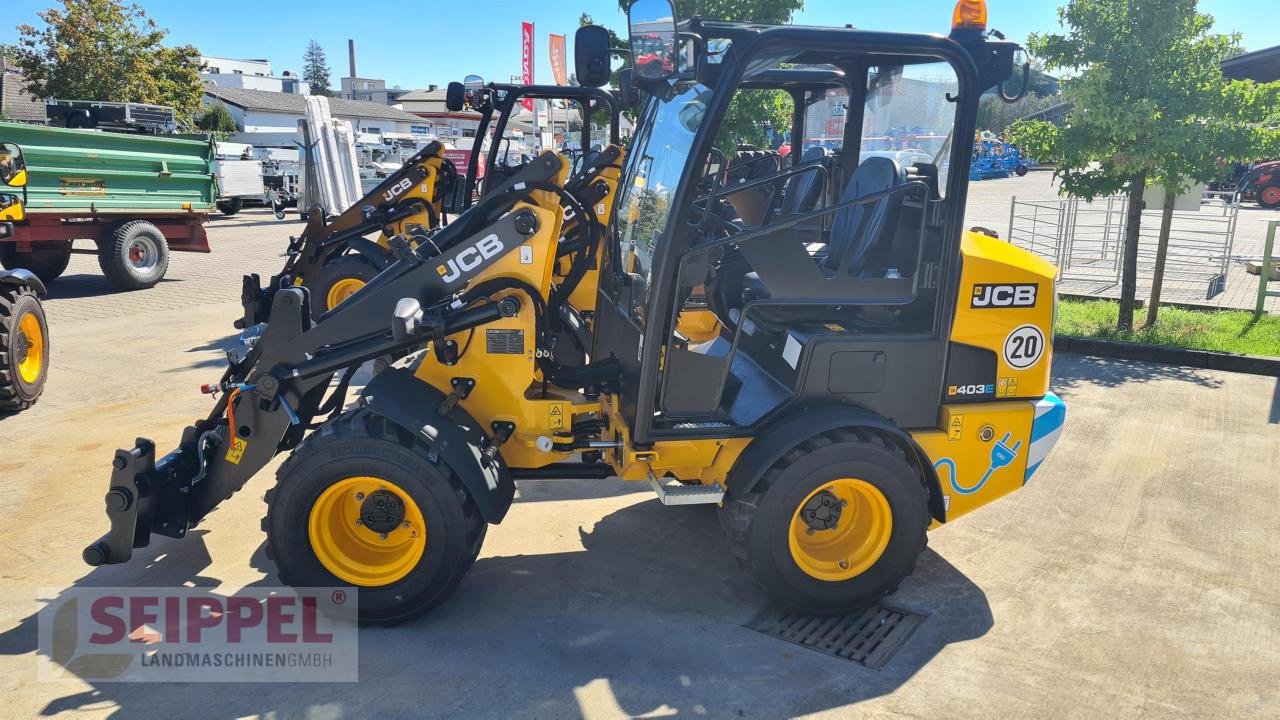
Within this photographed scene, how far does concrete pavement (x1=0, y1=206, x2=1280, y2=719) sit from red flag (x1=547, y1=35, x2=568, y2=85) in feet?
66.3

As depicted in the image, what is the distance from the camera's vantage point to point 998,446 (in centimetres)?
432

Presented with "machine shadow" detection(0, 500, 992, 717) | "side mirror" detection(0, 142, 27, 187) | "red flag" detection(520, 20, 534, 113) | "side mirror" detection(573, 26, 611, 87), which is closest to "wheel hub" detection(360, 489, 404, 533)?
"machine shadow" detection(0, 500, 992, 717)

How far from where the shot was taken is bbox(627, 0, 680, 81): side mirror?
3441mm

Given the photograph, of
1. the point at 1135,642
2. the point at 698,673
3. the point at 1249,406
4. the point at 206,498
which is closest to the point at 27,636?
the point at 206,498

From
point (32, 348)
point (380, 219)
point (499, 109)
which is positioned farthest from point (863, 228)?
point (32, 348)

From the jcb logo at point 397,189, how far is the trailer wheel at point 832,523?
6665mm

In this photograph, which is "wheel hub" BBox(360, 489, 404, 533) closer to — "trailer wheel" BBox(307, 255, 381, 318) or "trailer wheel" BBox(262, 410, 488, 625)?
"trailer wheel" BBox(262, 410, 488, 625)

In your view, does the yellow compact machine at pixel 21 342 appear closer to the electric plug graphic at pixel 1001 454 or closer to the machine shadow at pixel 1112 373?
the electric plug graphic at pixel 1001 454

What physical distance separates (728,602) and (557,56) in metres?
23.6

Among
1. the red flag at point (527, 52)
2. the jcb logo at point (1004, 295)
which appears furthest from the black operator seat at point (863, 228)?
the red flag at point (527, 52)

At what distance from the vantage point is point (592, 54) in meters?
4.15

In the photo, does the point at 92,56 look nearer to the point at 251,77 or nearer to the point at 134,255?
the point at 134,255

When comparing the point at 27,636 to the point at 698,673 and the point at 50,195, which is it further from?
the point at 50,195

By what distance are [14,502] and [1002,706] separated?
17.4ft
